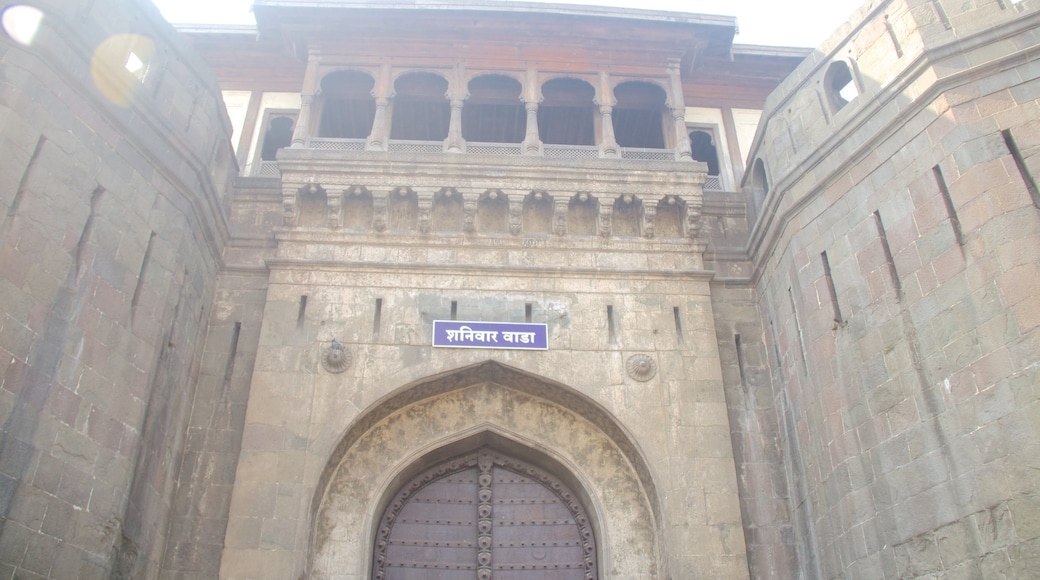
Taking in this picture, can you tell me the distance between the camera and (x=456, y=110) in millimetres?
13305

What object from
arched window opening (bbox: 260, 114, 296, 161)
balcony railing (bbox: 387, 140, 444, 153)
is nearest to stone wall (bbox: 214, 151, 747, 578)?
balcony railing (bbox: 387, 140, 444, 153)

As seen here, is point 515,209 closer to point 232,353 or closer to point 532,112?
point 532,112

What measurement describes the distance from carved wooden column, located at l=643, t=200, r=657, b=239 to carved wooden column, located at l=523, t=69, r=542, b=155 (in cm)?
194

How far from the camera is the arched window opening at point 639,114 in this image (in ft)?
47.4

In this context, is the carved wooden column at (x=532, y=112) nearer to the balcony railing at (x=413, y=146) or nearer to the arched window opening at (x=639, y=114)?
the balcony railing at (x=413, y=146)

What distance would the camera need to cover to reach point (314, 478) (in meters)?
10.1

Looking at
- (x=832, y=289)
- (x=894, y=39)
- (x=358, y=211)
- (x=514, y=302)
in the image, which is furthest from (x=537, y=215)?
(x=894, y=39)

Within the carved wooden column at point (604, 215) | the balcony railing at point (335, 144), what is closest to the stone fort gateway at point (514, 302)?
the carved wooden column at point (604, 215)

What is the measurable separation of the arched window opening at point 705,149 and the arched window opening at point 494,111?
3.16 m

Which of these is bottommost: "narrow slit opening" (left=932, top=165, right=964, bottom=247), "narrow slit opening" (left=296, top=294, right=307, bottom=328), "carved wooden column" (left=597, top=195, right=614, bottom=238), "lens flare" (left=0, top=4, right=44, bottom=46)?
"narrow slit opening" (left=932, top=165, right=964, bottom=247)

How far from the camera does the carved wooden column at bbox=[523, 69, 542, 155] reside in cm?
1291

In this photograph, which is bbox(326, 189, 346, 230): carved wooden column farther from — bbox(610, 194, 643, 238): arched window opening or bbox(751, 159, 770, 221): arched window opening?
bbox(751, 159, 770, 221): arched window opening

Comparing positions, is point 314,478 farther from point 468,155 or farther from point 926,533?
point 926,533

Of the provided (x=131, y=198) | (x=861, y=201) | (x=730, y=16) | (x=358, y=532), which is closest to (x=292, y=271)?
(x=131, y=198)
